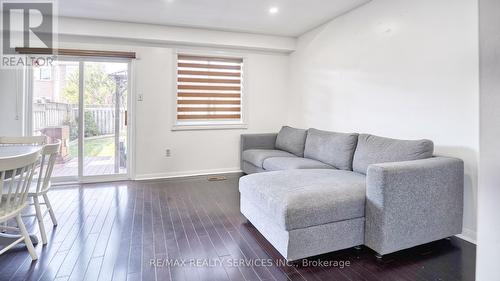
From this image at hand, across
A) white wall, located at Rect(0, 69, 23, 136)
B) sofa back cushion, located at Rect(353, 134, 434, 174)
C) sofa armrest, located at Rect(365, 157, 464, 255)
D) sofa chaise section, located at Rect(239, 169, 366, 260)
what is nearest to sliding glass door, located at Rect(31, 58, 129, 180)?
white wall, located at Rect(0, 69, 23, 136)

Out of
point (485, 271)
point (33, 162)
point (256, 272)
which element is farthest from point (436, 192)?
point (33, 162)

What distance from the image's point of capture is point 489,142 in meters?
1.05

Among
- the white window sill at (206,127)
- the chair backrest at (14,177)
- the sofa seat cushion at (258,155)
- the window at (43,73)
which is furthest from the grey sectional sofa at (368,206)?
the window at (43,73)

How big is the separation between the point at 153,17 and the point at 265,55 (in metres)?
2.11

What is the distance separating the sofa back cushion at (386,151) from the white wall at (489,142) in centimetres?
156

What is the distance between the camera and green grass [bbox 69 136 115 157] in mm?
4406

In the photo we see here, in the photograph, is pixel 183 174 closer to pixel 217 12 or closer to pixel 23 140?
pixel 23 140

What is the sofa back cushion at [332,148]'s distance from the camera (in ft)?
10.9

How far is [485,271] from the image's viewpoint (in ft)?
3.55

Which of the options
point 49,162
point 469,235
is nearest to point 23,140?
point 49,162

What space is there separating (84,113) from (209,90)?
2038 millimetres

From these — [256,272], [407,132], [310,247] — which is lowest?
[256,272]

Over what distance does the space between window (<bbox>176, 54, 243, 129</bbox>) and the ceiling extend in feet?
2.23

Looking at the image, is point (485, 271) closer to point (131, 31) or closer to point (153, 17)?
point (153, 17)
